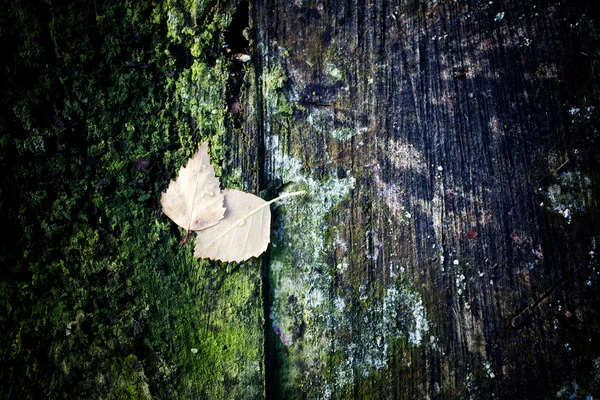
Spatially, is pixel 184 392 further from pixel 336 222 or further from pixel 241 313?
pixel 336 222

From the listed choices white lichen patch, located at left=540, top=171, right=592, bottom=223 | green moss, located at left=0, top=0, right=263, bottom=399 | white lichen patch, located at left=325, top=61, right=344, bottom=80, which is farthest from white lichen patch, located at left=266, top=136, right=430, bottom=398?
white lichen patch, located at left=540, top=171, right=592, bottom=223

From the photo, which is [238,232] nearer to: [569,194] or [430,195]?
[430,195]

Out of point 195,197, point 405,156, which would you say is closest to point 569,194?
point 405,156

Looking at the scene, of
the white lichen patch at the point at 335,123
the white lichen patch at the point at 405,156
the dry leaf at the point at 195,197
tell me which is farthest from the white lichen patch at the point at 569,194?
the dry leaf at the point at 195,197

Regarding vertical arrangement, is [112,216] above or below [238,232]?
above

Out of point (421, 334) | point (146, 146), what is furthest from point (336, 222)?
point (146, 146)

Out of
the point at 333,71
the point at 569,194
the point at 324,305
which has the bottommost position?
the point at 324,305

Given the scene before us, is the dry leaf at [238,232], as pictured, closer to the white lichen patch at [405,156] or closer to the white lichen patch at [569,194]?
the white lichen patch at [405,156]

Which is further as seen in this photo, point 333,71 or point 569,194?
point 333,71
